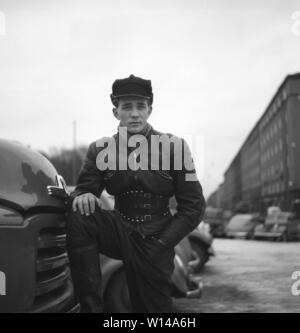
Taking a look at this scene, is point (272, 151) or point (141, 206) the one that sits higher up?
point (272, 151)

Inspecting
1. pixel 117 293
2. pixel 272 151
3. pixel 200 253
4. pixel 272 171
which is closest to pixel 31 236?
pixel 117 293

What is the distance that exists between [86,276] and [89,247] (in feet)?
0.47

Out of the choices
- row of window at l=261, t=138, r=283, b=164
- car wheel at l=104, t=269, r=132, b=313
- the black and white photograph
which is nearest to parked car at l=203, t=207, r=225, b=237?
row of window at l=261, t=138, r=283, b=164

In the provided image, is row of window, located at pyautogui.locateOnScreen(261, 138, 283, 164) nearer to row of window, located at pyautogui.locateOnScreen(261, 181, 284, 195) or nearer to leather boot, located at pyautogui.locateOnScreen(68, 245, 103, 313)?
row of window, located at pyautogui.locateOnScreen(261, 181, 284, 195)

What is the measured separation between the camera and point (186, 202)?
267cm

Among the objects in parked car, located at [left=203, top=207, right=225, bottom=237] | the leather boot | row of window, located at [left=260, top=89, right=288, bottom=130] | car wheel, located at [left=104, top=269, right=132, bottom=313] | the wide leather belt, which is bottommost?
parked car, located at [left=203, top=207, right=225, bottom=237]

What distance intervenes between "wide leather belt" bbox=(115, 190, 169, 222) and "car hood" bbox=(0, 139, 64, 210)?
1.15ft

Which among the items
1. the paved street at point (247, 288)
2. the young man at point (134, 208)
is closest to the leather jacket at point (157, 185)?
the young man at point (134, 208)

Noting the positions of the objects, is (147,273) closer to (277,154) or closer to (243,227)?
(243,227)

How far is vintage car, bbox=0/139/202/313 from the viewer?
2121 millimetres

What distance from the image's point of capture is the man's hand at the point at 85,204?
97.6 inches

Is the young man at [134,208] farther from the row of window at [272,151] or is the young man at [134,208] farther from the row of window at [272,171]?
the row of window at [272,171]
